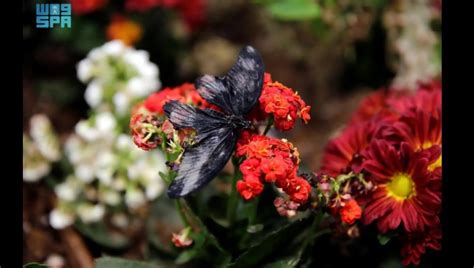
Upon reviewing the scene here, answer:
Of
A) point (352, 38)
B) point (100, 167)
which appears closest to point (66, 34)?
point (100, 167)

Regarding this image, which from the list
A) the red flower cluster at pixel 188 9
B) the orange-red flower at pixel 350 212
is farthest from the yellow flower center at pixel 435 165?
the red flower cluster at pixel 188 9

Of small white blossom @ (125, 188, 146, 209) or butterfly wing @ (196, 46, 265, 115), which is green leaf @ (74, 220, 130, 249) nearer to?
small white blossom @ (125, 188, 146, 209)

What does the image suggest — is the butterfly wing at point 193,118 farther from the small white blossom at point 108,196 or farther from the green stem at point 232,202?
the small white blossom at point 108,196

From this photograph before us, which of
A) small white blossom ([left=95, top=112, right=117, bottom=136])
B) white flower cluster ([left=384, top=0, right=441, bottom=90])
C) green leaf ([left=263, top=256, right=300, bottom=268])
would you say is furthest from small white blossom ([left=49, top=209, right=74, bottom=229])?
white flower cluster ([left=384, top=0, right=441, bottom=90])

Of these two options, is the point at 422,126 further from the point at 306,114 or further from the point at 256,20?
the point at 256,20
